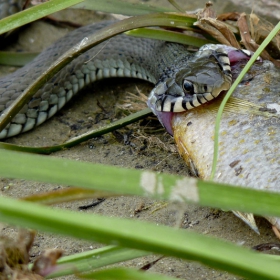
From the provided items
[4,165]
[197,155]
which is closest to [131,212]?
[197,155]

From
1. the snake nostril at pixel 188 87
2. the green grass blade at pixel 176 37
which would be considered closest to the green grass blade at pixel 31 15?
the green grass blade at pixel 176 37

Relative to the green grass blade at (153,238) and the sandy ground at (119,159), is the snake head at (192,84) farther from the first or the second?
the green grass blade at (153,238)

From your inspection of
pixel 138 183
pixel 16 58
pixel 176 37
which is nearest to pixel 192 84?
pixel 176 37

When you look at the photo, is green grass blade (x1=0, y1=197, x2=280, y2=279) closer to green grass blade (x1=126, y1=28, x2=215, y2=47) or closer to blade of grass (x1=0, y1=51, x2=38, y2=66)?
green grass blade (x1=126, y1=28, x2=215, y2=47)

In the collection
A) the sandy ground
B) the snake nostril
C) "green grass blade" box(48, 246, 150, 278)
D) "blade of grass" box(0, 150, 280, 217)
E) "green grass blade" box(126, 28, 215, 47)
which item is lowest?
the sandy ground

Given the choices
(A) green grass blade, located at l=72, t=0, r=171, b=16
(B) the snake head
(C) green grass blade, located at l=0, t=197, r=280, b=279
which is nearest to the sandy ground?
(C) green grass blade, located at l=0, t=197, r=280, b=279

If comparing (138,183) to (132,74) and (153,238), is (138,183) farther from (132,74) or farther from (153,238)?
Answer: (132,74)

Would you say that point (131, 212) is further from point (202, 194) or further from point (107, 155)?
point (202, 194)
